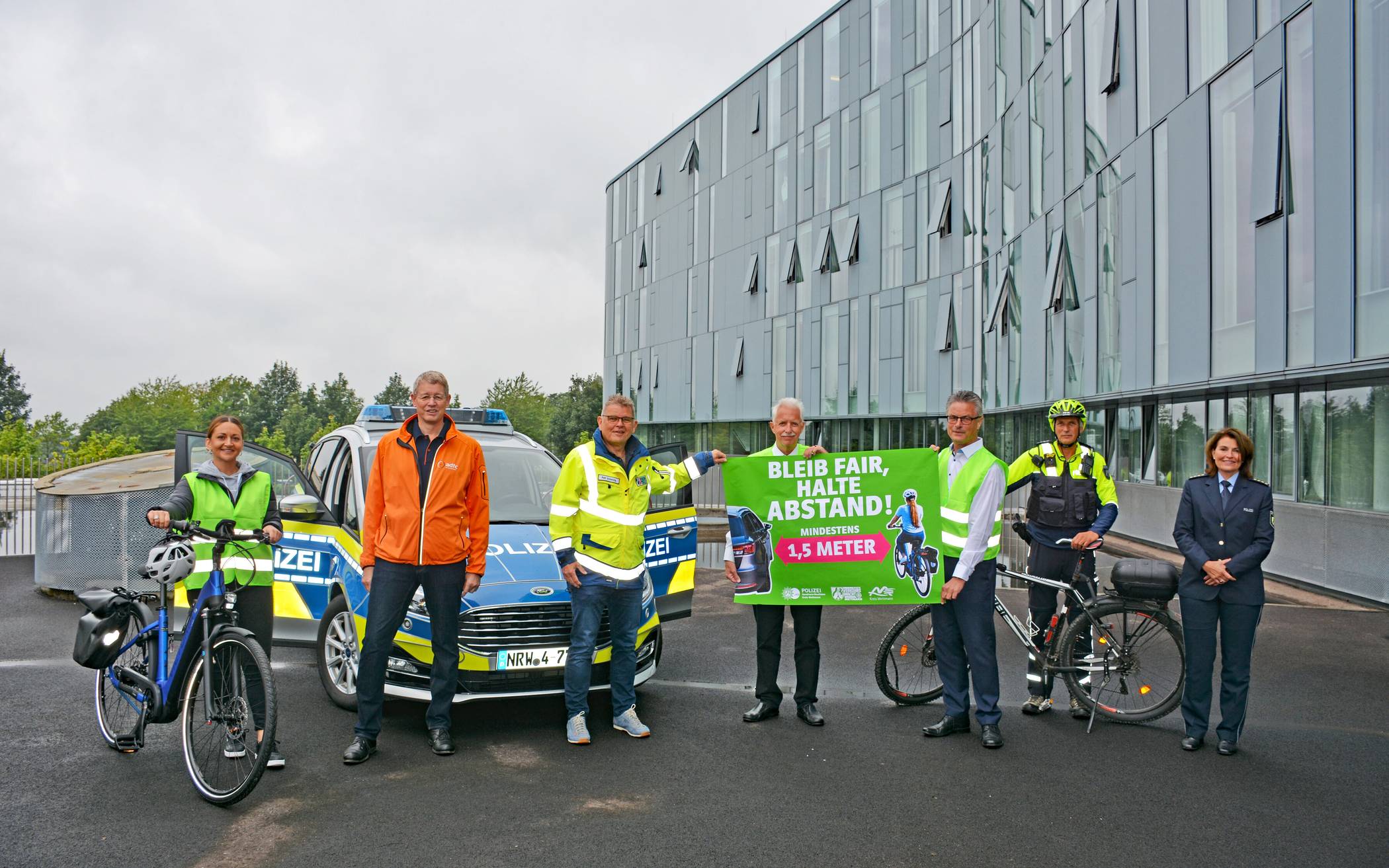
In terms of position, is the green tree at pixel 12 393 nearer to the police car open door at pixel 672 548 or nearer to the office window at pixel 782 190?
the office window at pixel 782 190

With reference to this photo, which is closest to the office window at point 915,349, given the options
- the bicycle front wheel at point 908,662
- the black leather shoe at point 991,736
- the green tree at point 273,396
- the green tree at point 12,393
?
the bicycle front wheel at point 908,662

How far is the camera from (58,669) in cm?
709

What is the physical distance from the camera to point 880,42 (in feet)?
99.0

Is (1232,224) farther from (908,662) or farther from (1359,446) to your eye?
(908,662)

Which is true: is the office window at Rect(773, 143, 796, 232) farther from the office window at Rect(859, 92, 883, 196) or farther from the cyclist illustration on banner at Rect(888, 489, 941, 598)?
the cyclist illustration on banner at Rect(888, 489, 941, 598)

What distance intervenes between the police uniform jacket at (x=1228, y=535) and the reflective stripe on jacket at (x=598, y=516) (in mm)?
3082

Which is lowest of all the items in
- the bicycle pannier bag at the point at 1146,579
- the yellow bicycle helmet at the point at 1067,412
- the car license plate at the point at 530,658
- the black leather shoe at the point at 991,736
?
the black leather shoe at the point at 991,736

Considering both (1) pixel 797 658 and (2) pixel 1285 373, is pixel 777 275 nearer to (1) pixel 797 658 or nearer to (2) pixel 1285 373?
(2) pixel 1285 373

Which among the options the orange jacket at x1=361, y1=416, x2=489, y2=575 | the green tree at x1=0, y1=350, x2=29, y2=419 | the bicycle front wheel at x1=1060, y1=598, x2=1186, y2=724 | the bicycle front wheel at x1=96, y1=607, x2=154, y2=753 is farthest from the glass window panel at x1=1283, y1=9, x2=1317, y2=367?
the green tree at x1=0, y1=350, x2=29, y2=419

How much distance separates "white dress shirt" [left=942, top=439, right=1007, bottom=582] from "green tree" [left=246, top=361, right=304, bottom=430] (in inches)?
5025

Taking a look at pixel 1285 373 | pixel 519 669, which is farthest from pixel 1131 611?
pixel 1285 373

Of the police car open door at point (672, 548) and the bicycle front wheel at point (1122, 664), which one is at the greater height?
the police car open door at point (672, 548)

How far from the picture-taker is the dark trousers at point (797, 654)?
5875 mm

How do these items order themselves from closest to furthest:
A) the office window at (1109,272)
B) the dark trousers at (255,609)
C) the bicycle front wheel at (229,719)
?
the bicycle front wheel at (229,719), the dark trousers at (255,609), the office window at (1109,272)
